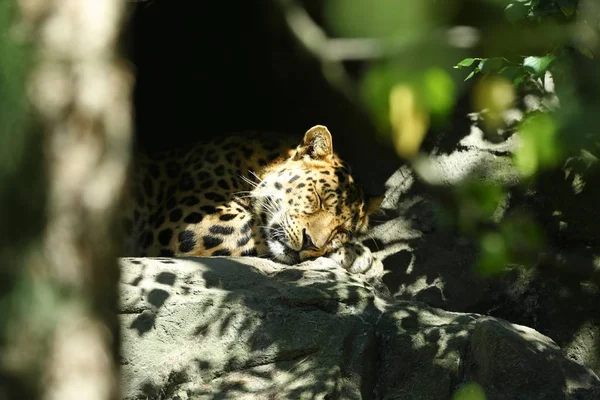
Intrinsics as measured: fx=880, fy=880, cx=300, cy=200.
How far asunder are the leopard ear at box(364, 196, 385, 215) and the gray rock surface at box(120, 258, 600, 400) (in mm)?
2005

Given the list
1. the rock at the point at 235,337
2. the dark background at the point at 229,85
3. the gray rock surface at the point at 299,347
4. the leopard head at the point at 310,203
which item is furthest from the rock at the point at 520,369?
the dark background at the point at 229,85

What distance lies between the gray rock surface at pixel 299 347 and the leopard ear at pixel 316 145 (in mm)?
2117

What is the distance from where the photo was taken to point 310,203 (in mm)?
7770

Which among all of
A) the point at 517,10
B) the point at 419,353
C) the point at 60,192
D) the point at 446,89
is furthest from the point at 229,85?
the point at 446,89

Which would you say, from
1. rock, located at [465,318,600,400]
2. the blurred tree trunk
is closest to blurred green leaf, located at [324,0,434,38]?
the blurred tree trunk

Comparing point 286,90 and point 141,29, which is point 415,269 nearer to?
point 286,90

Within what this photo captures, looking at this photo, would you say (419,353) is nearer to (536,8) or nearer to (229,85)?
(536,8)

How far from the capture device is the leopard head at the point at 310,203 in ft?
24.6

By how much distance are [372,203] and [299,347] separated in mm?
→ 2671

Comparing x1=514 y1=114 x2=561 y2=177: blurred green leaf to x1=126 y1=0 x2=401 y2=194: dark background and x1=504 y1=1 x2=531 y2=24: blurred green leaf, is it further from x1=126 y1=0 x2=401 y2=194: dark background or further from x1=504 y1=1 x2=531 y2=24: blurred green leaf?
x1=126 y1=0 x2=401 y2=194: dark background

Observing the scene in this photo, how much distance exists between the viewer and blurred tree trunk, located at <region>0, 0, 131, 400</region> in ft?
5.86

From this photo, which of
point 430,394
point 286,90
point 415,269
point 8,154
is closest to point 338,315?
point 430,394

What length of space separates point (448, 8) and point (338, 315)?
4.56 meters

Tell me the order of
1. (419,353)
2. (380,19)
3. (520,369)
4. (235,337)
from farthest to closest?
(419,353)
(235,337)
(520,369)
(380,19)
